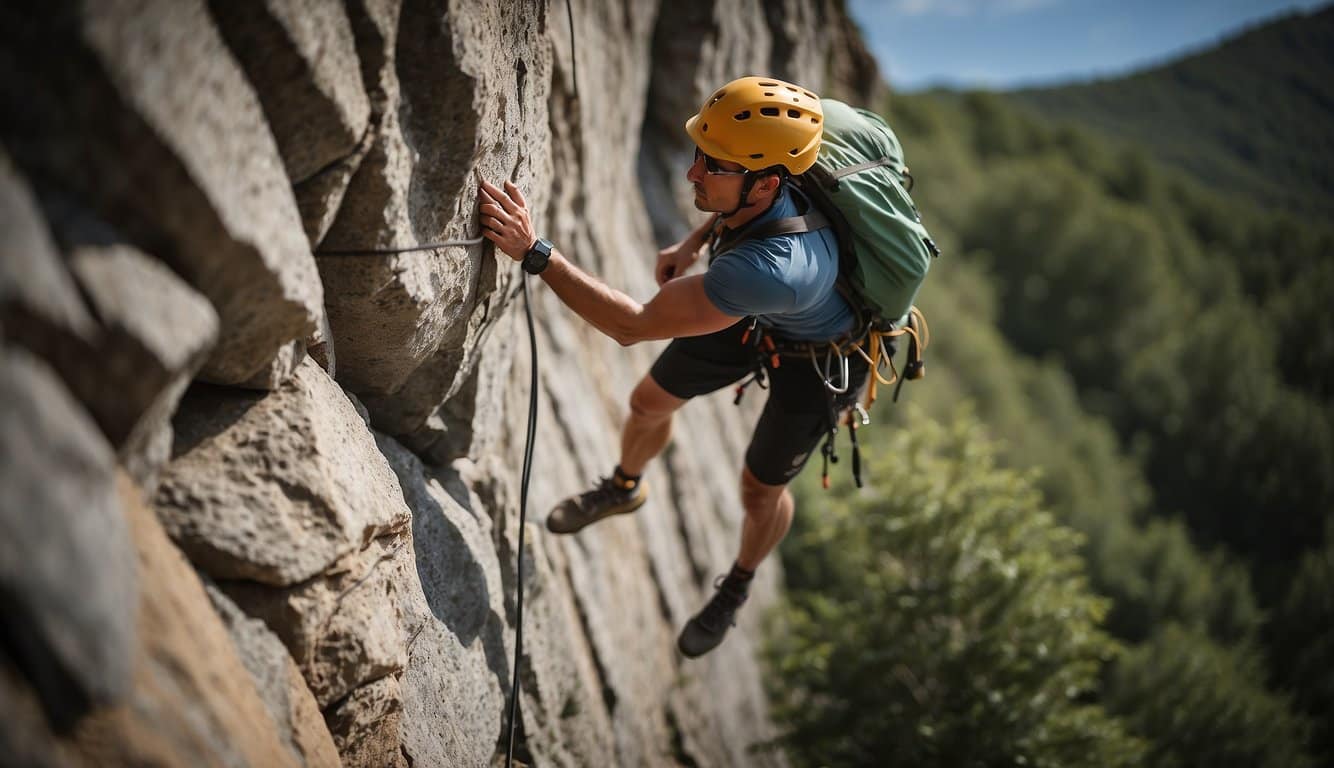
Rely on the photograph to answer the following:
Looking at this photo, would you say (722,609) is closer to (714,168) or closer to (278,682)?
(714,168)

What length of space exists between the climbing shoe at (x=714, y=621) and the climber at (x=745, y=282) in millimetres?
1251

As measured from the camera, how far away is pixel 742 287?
152 inches

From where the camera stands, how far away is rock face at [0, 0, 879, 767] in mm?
2062

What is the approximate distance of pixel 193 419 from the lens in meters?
2.96

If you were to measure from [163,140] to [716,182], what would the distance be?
2.58 m

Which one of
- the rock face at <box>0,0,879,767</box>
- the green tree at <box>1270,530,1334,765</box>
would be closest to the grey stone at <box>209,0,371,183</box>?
the rock face at <box>0,0,879,767</box>

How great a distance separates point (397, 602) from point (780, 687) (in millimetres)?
11370

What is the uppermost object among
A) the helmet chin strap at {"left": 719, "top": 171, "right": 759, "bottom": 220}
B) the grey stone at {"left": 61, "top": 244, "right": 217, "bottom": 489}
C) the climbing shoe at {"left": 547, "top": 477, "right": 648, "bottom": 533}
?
the grey stone at {"left": 61, "top": 244, "right": 217, "bottom": 489}

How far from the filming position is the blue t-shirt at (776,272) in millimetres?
3885

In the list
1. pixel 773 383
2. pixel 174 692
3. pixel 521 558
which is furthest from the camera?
pixel 773 383

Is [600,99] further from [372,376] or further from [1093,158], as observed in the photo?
[1093,158]

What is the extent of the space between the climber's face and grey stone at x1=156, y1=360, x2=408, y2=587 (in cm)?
212

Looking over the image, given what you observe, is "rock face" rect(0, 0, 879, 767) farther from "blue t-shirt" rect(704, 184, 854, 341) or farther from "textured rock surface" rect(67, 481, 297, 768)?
"blue t-shirt" rect(704, 184, 854, 341)

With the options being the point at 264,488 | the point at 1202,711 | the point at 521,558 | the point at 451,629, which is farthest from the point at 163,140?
the point at 1202,711
